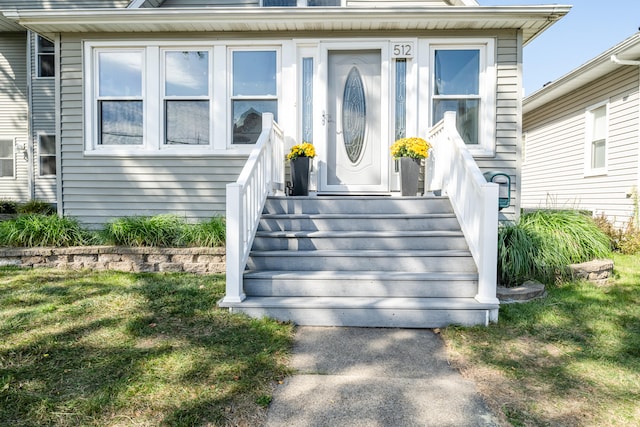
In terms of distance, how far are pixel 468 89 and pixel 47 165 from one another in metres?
10.9

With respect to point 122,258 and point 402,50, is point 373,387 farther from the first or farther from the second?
point 402,50

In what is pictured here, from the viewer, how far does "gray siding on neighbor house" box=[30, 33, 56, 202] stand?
10.4 meters

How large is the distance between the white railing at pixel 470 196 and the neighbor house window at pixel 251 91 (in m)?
2.46

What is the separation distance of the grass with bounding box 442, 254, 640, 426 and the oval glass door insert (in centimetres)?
314

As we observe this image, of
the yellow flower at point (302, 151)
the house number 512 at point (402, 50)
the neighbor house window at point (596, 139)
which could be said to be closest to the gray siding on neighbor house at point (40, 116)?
the yellow flower at point (302, 151)

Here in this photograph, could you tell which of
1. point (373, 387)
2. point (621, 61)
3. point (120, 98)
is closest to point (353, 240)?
point (373, 387)

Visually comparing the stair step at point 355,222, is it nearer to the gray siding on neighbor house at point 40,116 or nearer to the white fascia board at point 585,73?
the white fascia board at point 585,73

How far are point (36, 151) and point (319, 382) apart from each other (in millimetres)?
11577

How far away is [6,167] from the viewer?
11086 millimetres

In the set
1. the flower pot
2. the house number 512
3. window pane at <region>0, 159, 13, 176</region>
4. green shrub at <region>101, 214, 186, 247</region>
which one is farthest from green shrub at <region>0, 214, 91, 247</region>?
window pane at <region>0, 159, 13, 176</region>

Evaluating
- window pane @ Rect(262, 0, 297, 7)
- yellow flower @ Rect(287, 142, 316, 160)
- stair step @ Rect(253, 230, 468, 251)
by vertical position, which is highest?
window pane @ Rect(262, 0, 297, 7)

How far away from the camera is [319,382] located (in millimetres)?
2314

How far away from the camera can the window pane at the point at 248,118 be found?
5.79 meters

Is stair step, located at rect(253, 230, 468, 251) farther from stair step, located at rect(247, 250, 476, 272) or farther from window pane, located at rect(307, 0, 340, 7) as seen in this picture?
window pane, located at rect(307, 0, 340, 7)
